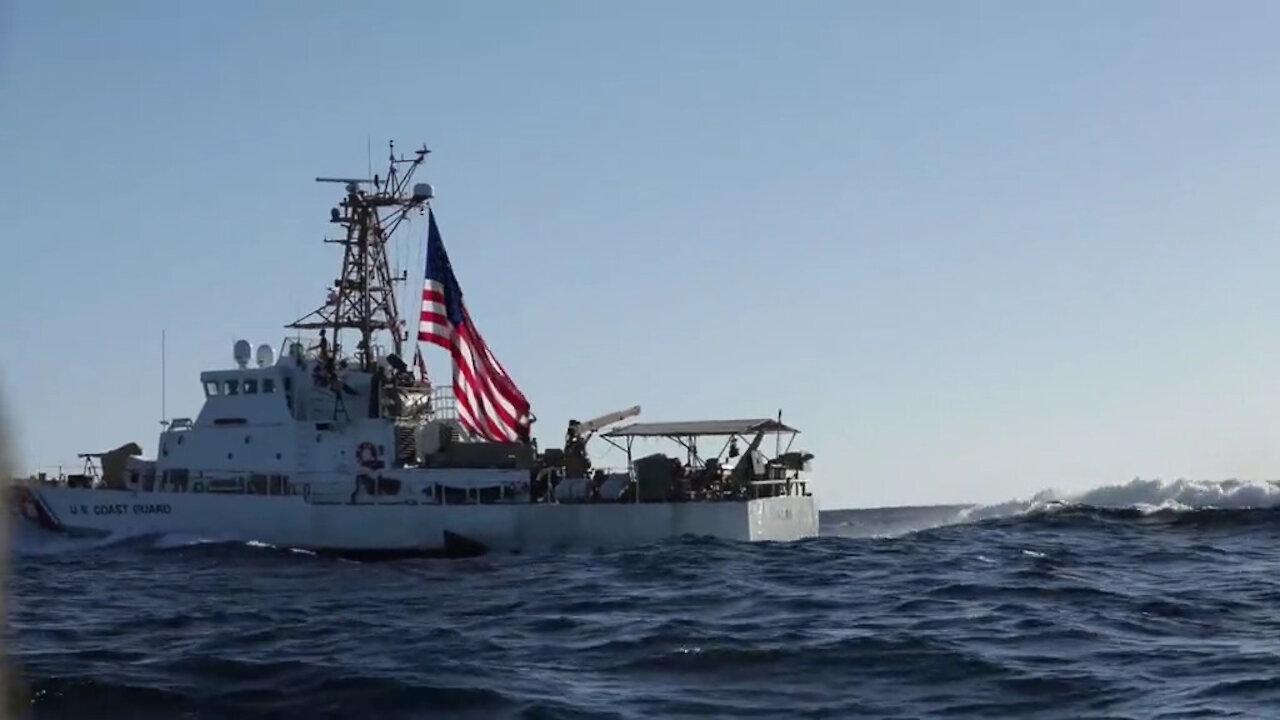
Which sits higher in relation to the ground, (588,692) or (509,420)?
(509,420)

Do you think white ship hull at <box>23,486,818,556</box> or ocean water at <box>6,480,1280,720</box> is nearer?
ocean water at <box>6,480,1280,720</box>

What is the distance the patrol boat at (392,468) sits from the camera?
3750 cm

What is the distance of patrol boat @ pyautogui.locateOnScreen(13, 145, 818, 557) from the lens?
37500 mm

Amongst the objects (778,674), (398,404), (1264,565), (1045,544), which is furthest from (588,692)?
(398,404)

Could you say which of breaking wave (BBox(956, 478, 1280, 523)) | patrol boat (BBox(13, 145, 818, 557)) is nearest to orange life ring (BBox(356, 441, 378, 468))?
patrol boat (BBox(13, 145, 818, 557))

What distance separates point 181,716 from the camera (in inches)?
448

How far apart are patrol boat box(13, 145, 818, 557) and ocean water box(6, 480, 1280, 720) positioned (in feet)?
19.8

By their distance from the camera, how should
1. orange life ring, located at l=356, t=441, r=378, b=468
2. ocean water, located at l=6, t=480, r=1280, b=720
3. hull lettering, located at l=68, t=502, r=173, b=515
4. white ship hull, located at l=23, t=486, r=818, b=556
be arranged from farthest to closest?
hull lettering, located at l=68, t=502, r=173, b=515 < orange life ring, located at l=356, t=441, r=378, b=468 < white ship hull, located at l=23, t=486, r=818, b=556 < ocean water, located at l=6, t=480, r=1280, b=720

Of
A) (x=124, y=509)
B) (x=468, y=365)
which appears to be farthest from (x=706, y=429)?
(x=124, y=509)

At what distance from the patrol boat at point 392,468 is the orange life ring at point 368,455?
4 cm

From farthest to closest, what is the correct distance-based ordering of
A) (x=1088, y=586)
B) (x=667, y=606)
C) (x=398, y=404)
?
(x=398, y=404) → (x=1088, y=586) → (x=667, y=606)

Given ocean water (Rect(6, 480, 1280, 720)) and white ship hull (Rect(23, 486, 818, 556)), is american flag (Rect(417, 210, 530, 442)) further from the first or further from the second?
ocean water (Rect(6, 480, 1280, 720))

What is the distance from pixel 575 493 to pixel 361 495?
247 inches

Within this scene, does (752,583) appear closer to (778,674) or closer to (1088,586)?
(1088,586)
